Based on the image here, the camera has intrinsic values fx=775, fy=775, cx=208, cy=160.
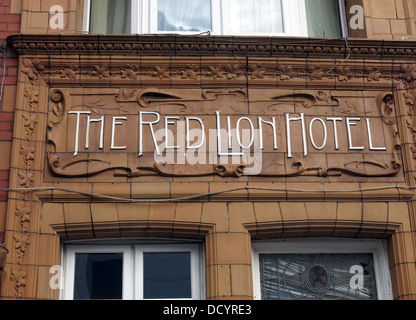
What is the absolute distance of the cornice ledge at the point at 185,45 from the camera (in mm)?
8422

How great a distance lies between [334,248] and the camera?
8102 millimetres

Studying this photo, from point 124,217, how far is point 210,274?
1.03 meters

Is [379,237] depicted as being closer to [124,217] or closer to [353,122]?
[353,122]

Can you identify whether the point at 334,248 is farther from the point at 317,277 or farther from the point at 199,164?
the point at 199,164

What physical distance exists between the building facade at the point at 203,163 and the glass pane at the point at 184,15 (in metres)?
0.28

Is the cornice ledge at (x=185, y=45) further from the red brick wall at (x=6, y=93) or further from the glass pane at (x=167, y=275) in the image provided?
the glass pane at (x=167, y=275)

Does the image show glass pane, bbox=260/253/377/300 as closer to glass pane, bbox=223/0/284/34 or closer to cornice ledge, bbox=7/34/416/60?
cornice ledge, bbox=7/34/416/60

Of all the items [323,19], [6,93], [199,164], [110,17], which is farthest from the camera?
[323,19]

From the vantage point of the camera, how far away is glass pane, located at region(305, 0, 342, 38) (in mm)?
9367

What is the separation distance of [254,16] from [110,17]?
1724 millimetres

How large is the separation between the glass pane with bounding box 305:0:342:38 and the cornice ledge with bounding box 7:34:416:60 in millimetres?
781

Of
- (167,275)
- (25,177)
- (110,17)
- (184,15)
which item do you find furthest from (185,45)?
(167,275)

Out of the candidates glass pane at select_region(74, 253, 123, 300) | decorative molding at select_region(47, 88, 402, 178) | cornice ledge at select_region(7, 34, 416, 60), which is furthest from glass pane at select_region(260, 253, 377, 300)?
cornice ledge at select_region(7, 34, 416, 60)
